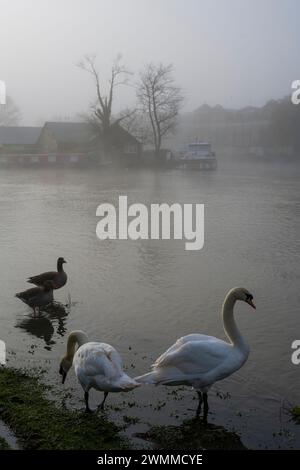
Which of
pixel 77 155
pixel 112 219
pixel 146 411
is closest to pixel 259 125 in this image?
pixel 77 155

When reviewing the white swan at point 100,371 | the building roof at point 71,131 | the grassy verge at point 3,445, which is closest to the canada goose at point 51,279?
the white swan at point 100,371

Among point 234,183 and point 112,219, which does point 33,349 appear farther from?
point 234,183

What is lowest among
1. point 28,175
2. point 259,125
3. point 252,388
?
point 252,388

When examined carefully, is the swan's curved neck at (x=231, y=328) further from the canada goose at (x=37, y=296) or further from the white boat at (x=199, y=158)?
the white boat at (x=199, y=158)

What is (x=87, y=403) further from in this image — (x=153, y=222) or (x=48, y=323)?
(x=153, y=222)

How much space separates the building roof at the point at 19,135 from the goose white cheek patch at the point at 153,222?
52134 mm

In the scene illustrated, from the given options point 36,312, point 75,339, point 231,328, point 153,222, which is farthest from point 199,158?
point 231,328

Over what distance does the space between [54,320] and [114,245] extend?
26.0 feet

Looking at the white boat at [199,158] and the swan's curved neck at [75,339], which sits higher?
the white boat at [199,158]

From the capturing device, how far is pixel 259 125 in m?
102

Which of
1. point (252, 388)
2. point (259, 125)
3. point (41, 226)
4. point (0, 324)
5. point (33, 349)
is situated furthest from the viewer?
point (259, 125)

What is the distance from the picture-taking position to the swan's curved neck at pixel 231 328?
708cm

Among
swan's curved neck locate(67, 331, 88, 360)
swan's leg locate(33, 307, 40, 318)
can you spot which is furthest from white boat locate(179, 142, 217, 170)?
swan's curved neck locate(67, 331, 88, 360)

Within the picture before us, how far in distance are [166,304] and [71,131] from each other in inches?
2539
